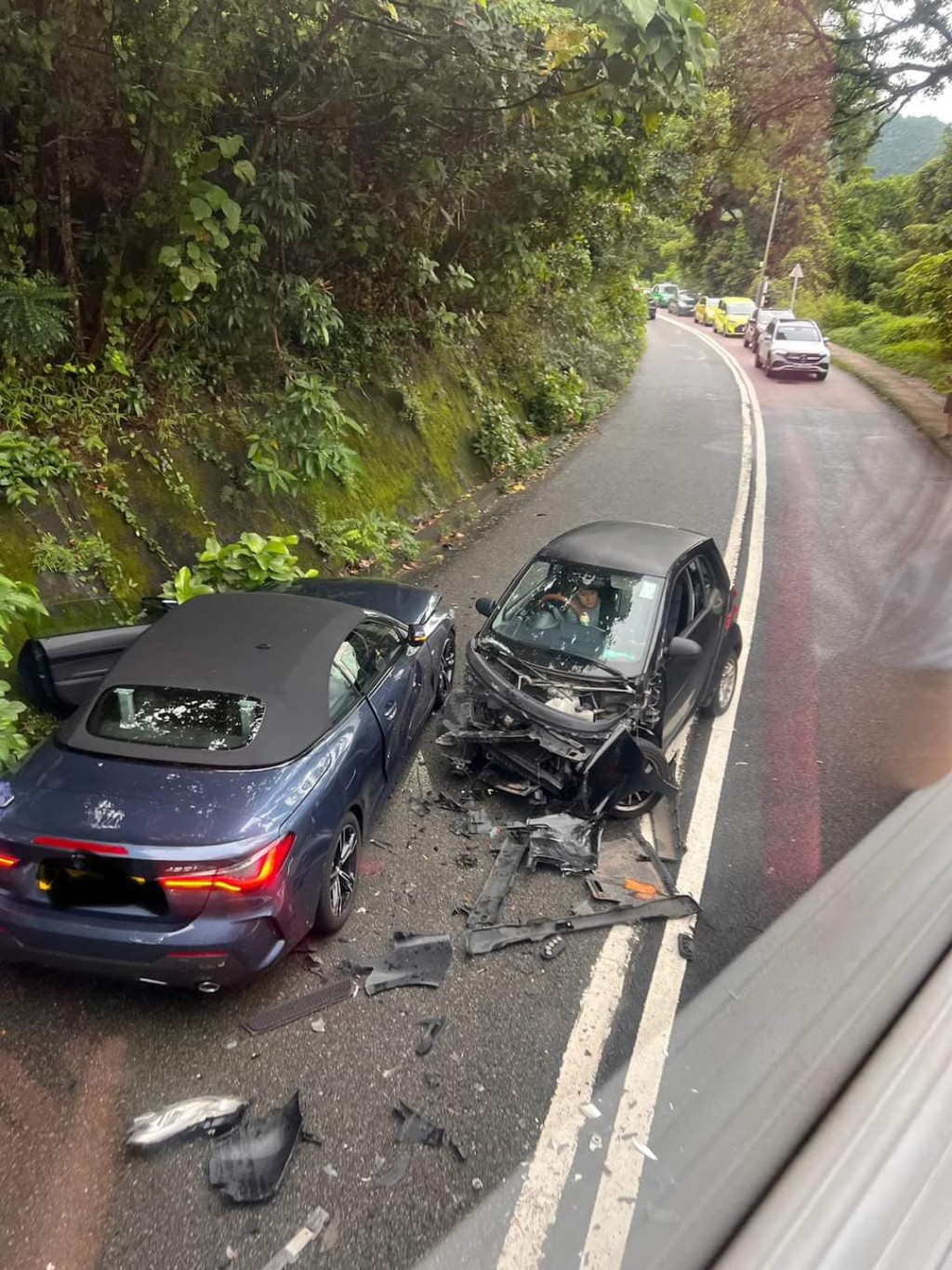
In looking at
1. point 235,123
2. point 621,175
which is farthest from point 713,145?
point 235,123

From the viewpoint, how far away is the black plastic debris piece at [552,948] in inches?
155

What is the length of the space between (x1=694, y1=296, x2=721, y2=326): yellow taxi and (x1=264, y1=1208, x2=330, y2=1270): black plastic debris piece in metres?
40.6

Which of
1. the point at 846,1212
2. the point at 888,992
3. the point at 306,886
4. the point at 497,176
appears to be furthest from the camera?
the point at 497,176

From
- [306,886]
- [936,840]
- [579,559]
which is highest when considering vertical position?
[936,840]

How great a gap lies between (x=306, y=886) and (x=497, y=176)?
350 inches

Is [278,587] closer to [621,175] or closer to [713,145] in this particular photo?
[621,175]

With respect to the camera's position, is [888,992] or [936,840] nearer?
[888,992]

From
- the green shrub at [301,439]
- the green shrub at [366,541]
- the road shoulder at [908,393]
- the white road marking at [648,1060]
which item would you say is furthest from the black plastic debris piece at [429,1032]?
the road shoulder at [908,393]

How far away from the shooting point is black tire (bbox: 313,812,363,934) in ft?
12.9

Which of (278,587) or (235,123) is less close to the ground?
(235,123)

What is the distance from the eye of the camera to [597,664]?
201 inches

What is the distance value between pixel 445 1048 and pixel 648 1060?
84 cm

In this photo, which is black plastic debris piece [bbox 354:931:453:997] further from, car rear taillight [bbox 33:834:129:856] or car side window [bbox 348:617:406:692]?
car side window [bbox 348:617:406:692]

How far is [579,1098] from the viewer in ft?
10.6
